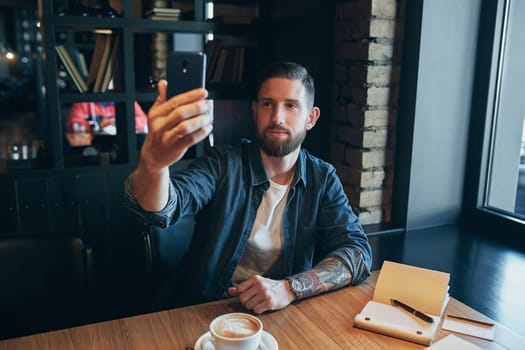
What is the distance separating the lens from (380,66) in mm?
2256

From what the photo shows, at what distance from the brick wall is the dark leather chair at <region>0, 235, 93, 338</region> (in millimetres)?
1321

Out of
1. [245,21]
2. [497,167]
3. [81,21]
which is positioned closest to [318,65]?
[245,21]

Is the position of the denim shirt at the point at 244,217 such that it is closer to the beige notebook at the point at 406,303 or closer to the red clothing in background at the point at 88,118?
the beige notebook at the point at 406,303

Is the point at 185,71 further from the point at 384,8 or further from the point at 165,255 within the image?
the point at 384,8

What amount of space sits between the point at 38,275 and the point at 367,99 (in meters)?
1.54

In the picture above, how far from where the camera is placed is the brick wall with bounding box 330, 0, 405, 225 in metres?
2.23

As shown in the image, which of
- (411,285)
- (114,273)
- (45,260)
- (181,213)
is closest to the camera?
(411,285)

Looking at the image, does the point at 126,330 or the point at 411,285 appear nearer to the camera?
the point at 126,330

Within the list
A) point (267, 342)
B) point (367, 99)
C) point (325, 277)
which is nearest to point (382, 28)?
point (367, 99)

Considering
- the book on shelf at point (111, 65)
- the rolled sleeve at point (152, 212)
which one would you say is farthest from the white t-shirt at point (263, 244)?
the book on shelf at point (111, 65)

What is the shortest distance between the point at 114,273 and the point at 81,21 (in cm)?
134

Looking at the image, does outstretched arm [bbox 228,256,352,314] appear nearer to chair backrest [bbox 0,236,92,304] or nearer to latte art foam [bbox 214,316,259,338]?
latte art foam [bbox 214,316,259,338]

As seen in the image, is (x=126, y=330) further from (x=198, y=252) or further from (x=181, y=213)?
(x=198, y=252)

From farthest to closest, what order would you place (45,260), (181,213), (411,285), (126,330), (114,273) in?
(114,273) → (45,260) → (181,213) → (411,285) → (126,330)
